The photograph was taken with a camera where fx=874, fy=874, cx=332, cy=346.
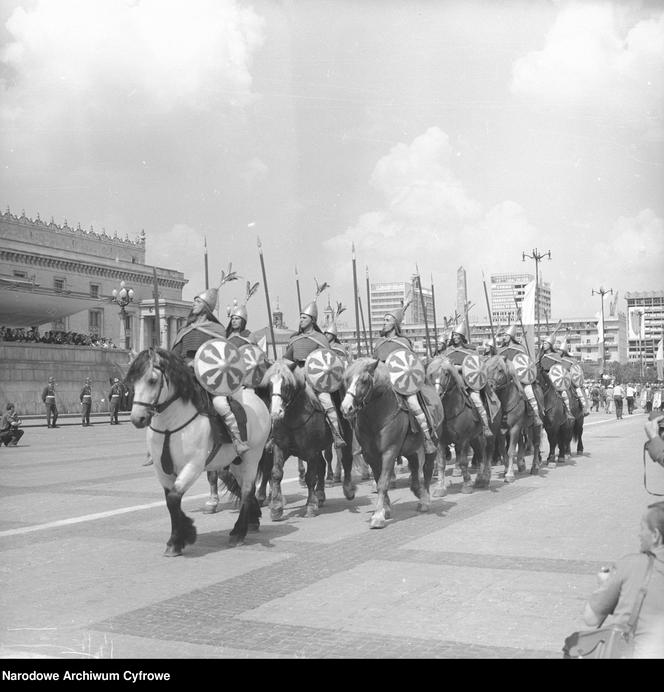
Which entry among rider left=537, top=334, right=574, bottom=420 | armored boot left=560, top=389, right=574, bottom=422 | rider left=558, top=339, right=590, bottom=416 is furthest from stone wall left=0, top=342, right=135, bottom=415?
armored boot left=560, top=389, right=574, bottom=422

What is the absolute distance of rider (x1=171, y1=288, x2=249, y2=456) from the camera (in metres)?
9.16

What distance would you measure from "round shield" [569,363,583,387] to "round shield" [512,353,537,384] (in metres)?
2.92

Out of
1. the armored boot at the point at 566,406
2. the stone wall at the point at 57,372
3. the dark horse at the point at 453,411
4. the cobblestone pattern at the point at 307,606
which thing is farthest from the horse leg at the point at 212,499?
the stone wall at the point at 57,372

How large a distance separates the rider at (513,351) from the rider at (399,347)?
4101 mm

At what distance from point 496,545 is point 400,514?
2.47m

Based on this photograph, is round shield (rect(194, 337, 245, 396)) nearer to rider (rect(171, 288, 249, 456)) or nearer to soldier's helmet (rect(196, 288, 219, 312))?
rider (rect(171, 288, 249, 456))

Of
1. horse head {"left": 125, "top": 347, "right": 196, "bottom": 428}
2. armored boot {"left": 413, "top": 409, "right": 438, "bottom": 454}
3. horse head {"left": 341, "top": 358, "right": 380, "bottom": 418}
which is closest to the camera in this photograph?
horse head {"left": 125, "top": 347, "right": 196, "bottom": 428}

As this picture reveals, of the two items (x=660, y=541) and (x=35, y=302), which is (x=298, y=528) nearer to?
(x=660, y=541)

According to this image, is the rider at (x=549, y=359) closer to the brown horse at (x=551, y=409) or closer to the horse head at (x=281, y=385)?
the brown horse at (x=551, y=409)

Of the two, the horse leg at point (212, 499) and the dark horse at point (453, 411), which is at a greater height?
the dark horse at point (453, 411)

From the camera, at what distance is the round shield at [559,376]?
17625 millimetres

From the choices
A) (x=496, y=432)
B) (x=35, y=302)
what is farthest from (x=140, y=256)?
(x=496, y=432)

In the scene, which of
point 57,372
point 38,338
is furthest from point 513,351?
point 38,338
